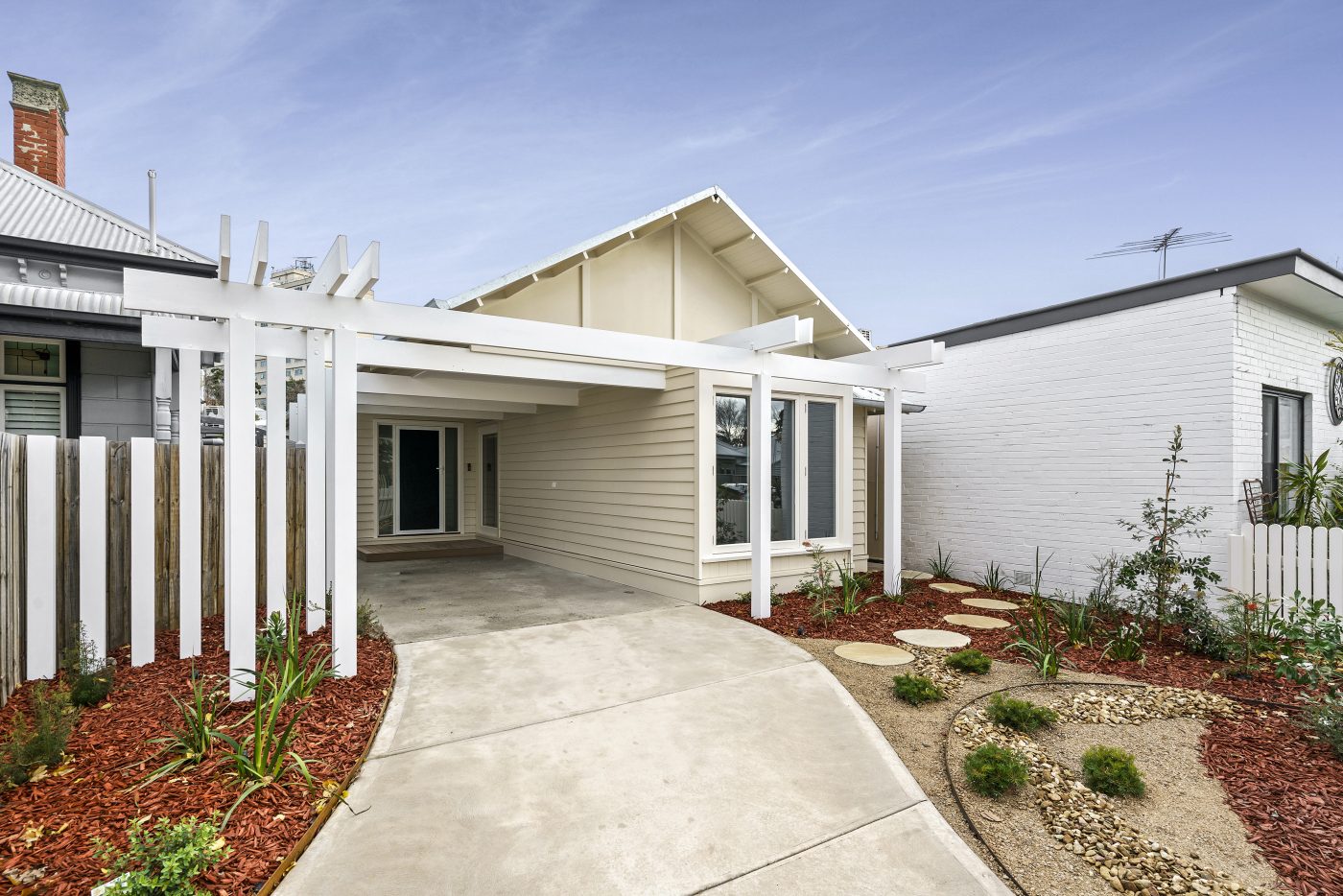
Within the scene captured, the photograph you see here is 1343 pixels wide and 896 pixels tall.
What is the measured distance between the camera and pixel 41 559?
388 centimetres

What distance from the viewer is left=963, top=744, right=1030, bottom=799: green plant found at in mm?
3102

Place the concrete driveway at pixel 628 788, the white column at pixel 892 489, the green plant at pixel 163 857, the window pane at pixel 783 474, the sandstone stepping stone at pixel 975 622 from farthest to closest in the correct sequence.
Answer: the window pane at pixel 783 474
the white column at pixel 892 489
the sandstone stepping stone at pixel 975 622
the concrete driveway at pixel 628 788
the green plant at pixel 163 857

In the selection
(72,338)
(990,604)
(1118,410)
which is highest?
(72,338)

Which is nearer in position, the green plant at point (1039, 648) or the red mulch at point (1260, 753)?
the red mulch at point (1260, 753)

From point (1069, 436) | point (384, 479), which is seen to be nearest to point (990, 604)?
point (1069, 436)

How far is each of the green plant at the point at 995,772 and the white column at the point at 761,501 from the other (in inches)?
135

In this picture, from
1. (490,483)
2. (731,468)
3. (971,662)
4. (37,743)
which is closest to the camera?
(37,743)

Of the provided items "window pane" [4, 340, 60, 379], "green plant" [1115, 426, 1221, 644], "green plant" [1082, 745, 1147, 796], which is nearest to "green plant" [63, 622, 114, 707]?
"window pane" [4, 340, 60, 379]

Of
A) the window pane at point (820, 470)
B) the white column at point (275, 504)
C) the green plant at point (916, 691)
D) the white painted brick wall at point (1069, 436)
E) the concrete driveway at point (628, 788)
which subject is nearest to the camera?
the concrete driveway at point (628, 788)

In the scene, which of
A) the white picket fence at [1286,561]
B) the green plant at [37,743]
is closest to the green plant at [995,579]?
the white picket fence at [1286,561]

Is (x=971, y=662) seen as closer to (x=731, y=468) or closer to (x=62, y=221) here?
(x=731, y=468)

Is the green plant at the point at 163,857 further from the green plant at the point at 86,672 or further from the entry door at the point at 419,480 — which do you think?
the entry door at the point at 419,480

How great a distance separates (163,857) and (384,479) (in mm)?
10091

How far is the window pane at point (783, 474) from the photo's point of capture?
7891 mm
